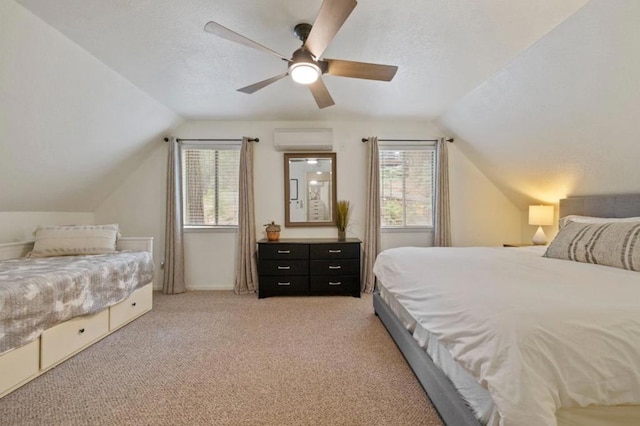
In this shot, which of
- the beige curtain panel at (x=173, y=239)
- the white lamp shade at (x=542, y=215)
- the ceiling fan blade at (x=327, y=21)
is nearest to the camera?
the ceiling fan blade at (x=327, y=21)

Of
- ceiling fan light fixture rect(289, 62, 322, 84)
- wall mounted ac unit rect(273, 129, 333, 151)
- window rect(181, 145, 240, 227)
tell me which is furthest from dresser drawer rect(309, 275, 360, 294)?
ceiling fan light fixture rect(289, 62, 322, 84)

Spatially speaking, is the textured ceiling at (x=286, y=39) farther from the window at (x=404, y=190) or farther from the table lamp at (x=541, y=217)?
the table lamp at (x=541, y=217)

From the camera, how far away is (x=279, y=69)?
2.66 m

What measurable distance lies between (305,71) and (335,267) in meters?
2.48

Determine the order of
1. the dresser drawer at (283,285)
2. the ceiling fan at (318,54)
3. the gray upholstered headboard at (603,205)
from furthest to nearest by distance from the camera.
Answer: the dresser drawer at (283,285), the gray upholstered headboard at (603,205), the ceiling fan at (318,54)

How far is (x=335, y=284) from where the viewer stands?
3775 mm

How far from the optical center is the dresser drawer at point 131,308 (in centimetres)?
273

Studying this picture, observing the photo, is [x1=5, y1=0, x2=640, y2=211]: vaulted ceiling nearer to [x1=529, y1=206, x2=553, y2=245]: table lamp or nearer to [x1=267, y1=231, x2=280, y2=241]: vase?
[x1=529, y1=206, x2=553, y2=245]: table lamp

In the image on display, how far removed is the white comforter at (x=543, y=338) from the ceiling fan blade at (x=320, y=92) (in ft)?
5.58

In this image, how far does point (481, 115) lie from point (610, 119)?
119 centimetres

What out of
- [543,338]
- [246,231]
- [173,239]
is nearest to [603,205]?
[543,338]

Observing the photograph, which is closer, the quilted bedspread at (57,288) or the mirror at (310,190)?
the quilted bedspread at (57,288)

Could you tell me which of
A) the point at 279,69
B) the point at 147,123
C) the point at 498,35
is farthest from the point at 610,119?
the point at 147,123

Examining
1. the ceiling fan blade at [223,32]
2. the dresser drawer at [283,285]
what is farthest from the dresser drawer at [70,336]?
the ceiling fan blade at [223,32]
